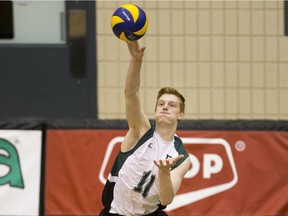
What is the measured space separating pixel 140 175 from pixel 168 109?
522mm

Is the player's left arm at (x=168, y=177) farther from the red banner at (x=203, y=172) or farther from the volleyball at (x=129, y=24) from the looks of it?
the red banner at (x=203, y=172)

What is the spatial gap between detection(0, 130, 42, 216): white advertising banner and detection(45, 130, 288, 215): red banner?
154mm

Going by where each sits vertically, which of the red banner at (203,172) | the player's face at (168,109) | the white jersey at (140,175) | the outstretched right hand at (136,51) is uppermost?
the outstretched right hand at (136,51)

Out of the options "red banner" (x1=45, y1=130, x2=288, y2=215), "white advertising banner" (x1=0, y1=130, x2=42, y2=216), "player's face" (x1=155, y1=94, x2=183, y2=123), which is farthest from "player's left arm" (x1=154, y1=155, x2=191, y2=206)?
"white advertising banner" (x1=0, y1=130, x2=42, y2=216)

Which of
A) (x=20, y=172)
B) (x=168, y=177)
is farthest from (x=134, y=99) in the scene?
(x=20, y=172)

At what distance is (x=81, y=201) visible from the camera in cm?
858

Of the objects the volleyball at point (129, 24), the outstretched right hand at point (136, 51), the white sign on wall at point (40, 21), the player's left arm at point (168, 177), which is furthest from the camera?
the white sign on wall at point (40, 21)

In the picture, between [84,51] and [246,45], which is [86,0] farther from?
[246,45]

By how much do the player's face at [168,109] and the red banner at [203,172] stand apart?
2.91 metres

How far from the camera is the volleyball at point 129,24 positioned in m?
5.55

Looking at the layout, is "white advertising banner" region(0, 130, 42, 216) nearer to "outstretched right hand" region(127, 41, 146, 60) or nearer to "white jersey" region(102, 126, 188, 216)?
"white jersey" region(102, 126, 188, 216)

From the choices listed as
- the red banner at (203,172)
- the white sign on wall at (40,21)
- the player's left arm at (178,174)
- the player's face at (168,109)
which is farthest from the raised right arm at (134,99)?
the white sign on wall at (40,21)

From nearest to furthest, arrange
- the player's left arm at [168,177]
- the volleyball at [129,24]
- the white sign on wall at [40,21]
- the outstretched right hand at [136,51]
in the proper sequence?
1. the player's left arm at [168,177]
2. the outstretched right hand at [136,51]
3. the volleyball at [129,24]
4. the white sign on wall at [40,21]

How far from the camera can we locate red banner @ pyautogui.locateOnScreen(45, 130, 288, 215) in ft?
27.9
